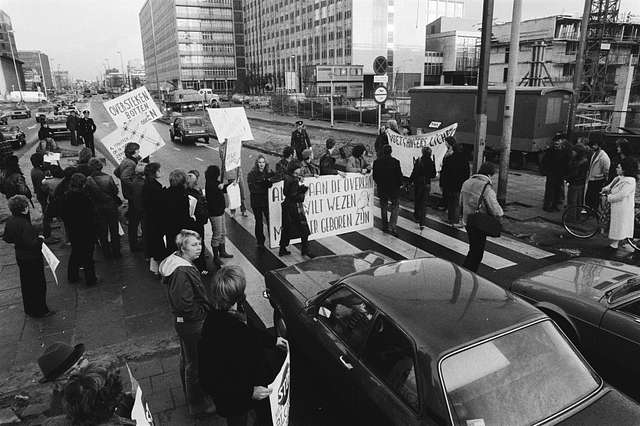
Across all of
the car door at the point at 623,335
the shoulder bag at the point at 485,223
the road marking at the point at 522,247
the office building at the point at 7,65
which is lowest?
the road marking at the point at 522,247

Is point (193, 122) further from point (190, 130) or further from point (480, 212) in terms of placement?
point (480, 212)

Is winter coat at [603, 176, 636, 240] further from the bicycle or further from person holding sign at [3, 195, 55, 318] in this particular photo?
person holding sign at [3, 195, 55, 318]

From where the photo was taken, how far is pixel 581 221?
9602 mm

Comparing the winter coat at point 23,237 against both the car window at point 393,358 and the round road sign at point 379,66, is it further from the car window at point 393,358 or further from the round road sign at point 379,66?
the round road sign at point 379,66

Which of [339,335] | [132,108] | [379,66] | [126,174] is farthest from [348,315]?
[379,66]

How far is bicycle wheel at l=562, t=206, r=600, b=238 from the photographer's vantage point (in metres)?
9.40

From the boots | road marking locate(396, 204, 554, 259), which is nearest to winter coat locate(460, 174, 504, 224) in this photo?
road marking locate(396, 204, 554, 259)

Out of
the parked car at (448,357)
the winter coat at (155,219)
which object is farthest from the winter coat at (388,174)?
the parked car at (448,357)

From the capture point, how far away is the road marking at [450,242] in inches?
325

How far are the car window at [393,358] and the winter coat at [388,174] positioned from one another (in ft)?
19.9

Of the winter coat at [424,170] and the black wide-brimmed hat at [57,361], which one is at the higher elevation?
the black wide-brimmed hat at [57,361]

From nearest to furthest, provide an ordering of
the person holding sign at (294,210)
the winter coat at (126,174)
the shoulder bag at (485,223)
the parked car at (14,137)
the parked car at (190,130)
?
the shoulder bag at (485,223) → the person holding sign at (294,210) → the winter coat at (126,174) → the parked car at (14,137) → the parked car at (190,130)

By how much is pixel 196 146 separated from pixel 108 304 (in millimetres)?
19624

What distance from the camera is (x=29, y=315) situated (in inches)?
254
